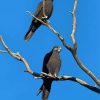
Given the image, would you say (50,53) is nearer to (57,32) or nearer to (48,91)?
(48,91)

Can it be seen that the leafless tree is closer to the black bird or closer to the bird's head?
the black bird

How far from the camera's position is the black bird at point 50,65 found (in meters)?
8.67

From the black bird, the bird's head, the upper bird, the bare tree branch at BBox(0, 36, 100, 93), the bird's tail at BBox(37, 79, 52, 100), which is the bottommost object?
the bare tree branch at BBox(0, 36, 100, 93)

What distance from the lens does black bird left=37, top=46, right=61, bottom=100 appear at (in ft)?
28.5

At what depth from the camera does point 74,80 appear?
7.37 metres

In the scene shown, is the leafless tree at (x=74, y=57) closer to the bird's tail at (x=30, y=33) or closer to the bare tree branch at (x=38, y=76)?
the bare tree branch at (x=38, y=76)

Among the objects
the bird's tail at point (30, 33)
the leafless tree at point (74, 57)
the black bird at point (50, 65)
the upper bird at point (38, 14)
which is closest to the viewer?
the leafless tree at point (74, 57)

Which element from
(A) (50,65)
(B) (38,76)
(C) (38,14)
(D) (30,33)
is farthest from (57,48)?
(B) (38,76)

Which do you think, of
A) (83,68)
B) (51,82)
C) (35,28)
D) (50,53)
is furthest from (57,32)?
(35,28)

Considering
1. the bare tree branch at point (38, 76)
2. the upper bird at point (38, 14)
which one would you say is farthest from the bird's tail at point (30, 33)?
the bare tree branch at point (38, 76)

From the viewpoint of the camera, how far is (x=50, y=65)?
9.29 meters

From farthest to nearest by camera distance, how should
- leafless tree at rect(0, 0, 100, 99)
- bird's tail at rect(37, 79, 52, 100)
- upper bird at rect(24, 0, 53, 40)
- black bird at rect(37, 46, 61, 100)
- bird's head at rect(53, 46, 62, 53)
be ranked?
1. upper bird at rect(24, 0, 53, 40)
2. bird's head at rect(53, 46, 62, 53)
3. black bird at rect(37, 46, 61, 100)
4. bird's tail at rect(37, 79, 52, 100)
5. leafless tree at rect(0, 0, 100, 99)

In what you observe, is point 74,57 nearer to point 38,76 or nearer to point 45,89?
point 38,76

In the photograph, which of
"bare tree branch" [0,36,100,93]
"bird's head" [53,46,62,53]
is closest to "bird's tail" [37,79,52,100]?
"bare tree branch" [0,36,100,93]
